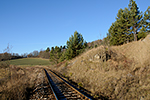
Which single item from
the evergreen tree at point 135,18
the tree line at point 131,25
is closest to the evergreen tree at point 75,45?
the tree line at point 131,25

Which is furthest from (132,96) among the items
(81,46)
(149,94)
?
(81,46)

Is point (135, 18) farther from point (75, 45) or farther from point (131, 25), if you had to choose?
point (75, 45)

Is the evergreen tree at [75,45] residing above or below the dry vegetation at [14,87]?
above

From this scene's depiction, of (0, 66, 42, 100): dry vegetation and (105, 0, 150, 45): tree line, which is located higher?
(105, 0, 150, 45): tree line

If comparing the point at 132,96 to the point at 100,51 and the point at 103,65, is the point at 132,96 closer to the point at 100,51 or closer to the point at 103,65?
the point at 103,65

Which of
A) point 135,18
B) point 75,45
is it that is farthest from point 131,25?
point 75,45

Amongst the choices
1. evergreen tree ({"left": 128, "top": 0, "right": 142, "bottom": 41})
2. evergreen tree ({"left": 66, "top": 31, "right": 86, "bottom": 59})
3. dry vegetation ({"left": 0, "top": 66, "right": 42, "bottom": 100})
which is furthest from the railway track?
evergreen tree ({"left": 128, "top": 0, "right": 142, "bottom": 41})

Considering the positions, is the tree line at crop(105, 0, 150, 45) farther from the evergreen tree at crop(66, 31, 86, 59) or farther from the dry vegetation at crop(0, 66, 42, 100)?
the dry vegetation at crop(0, 66, 42, 100)

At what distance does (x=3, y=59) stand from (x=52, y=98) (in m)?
11.0

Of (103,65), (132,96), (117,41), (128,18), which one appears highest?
(128,18)

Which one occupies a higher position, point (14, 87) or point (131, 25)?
point (131, 25)

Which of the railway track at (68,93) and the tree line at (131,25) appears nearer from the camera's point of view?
the railway track at (68,93)

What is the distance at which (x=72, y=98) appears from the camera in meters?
6.07

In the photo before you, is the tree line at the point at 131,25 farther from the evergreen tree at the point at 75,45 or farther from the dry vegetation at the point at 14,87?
the dry vegetation at the point at 14,87
